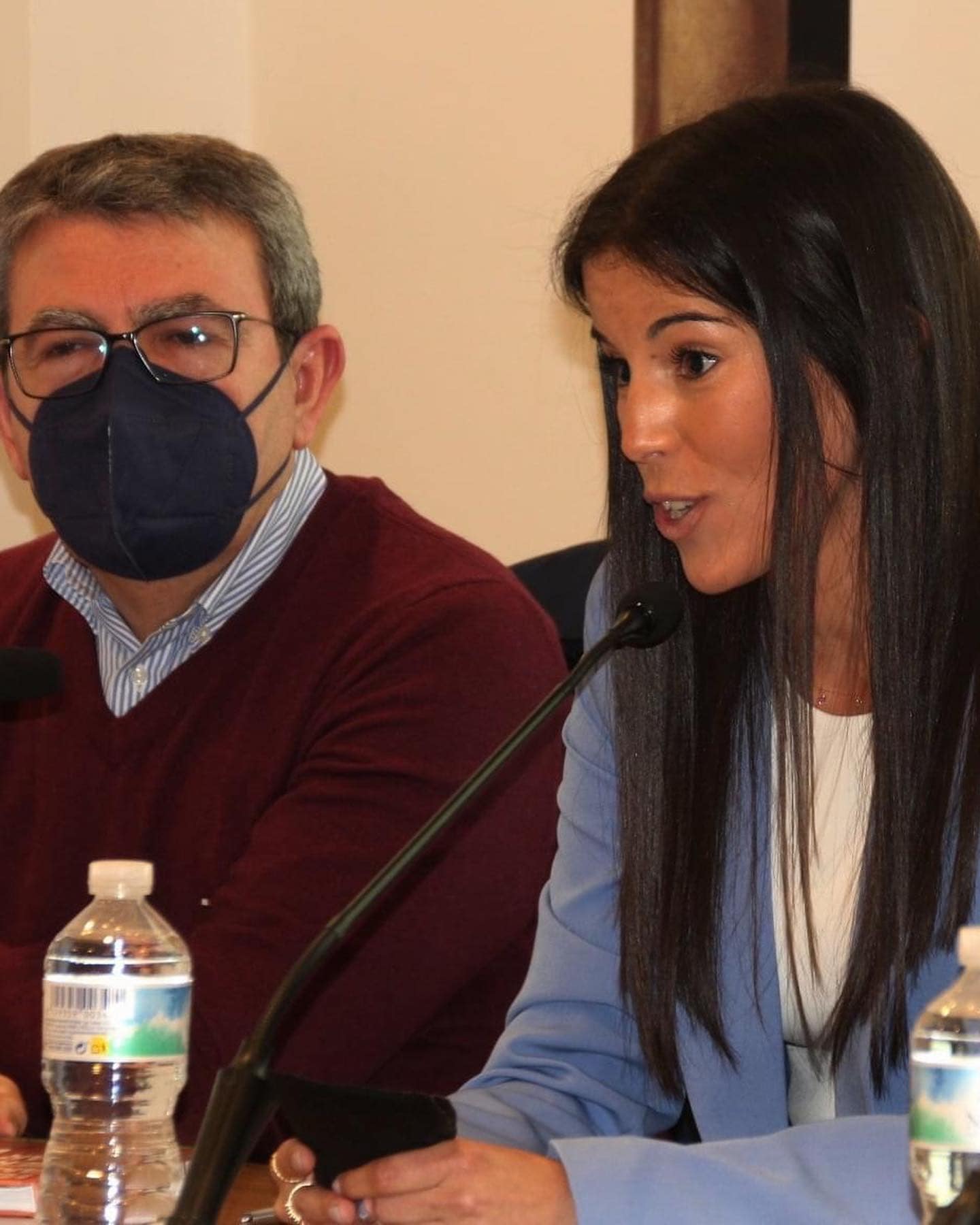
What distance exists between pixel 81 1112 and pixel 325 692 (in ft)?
2.12

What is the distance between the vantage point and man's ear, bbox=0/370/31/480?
7.93 feet

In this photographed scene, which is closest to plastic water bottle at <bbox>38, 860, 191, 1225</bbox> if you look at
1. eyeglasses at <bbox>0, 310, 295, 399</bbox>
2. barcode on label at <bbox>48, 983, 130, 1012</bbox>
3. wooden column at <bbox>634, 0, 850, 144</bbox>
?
barcode on label at <bbox>48, 983, 130, 1012</bbox>

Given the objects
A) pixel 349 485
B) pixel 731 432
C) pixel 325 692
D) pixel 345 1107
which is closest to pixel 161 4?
pixel 349 485

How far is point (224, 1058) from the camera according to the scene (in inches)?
77.7

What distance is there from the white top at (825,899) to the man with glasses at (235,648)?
442 millimetres

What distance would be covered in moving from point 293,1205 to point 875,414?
2.57 ft

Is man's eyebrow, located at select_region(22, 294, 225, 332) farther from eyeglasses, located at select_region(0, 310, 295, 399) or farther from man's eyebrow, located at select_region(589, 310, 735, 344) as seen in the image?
man's eyebrow, located at select_region(589, 310, 735, 344)

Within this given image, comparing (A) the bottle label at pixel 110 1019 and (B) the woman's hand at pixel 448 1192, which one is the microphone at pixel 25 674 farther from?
(B) the woman's hand at pixel 448 1192

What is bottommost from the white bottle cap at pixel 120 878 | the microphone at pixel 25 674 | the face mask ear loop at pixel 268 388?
the white bottle cap at pixel 120 878

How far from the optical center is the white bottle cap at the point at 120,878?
1.56m

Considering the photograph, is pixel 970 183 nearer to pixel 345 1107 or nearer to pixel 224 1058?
pixel 224 1058

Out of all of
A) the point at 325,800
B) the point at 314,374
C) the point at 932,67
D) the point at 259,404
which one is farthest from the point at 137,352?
the point at 932,67

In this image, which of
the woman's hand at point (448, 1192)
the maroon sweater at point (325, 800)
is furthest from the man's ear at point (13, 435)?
the woman's hand at point (448, 1192)

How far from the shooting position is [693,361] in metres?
1.73
